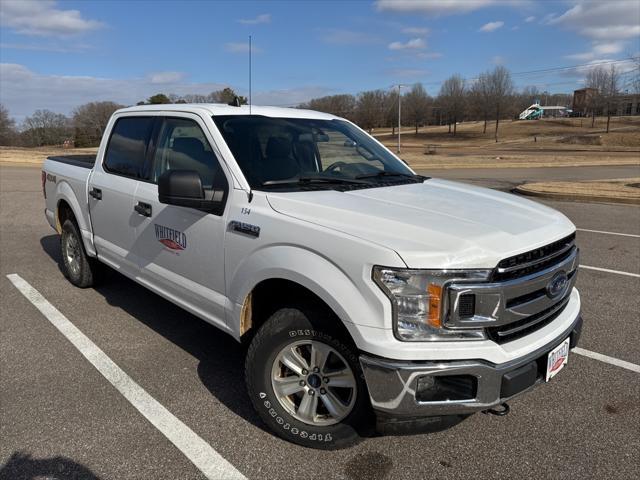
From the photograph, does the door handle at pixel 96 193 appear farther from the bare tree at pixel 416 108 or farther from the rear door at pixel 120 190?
the bare tree at pixel 416 108

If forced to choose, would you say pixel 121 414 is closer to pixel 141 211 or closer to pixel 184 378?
pixel 184 378

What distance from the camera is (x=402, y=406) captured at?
2336 millimetres

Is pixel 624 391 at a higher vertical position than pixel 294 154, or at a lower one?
lower

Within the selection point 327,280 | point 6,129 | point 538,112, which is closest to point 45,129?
point 6,129

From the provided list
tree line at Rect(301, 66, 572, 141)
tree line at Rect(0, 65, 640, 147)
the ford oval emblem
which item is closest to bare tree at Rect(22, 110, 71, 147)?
tree line at Rect(0, 65, 640, 147)

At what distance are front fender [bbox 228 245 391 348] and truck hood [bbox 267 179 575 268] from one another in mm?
190

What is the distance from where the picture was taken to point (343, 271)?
2.44m

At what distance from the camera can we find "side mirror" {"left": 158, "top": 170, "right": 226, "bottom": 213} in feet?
9.74

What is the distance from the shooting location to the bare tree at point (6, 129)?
202 feet

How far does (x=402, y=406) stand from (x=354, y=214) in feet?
3.16

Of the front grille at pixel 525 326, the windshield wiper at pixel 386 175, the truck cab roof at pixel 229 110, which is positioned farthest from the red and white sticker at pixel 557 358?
the truck cab roof at pixel 229 110

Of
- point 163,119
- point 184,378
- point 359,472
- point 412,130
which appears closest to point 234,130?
point 163,119

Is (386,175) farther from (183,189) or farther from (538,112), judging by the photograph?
(538,112)

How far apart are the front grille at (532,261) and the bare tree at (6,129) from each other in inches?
2772
